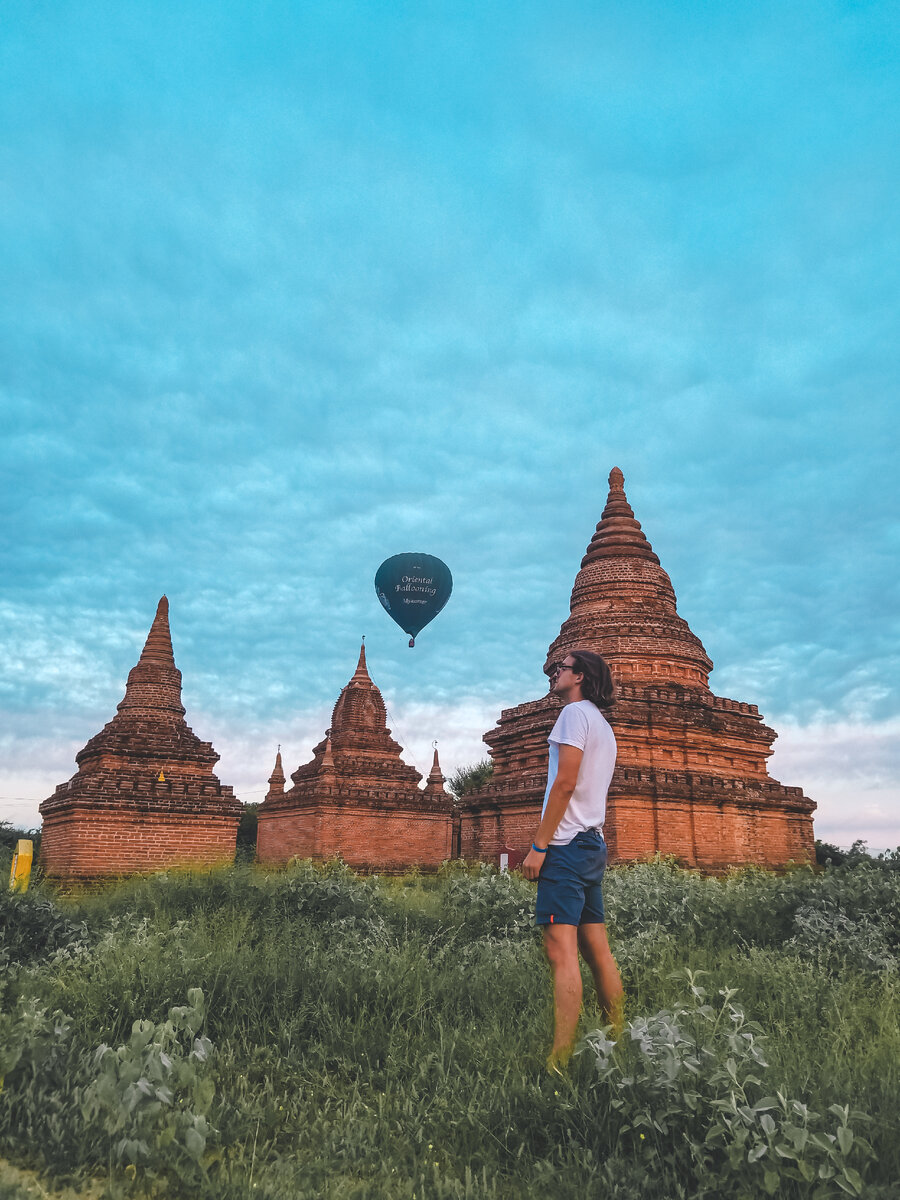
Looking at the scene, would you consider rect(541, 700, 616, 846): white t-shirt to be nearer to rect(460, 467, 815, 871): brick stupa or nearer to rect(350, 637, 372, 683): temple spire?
rect(460, 467, 815, 871): brick stupa

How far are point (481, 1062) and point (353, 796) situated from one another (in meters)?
17.8

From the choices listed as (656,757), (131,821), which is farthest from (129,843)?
(656,757)

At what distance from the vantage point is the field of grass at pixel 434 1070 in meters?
2.93

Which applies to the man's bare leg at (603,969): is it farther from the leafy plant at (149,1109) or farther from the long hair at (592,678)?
the leafy plant at (149,1109)

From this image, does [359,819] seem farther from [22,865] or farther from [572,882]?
[572,882]

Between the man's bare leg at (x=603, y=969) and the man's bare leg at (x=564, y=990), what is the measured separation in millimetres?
237

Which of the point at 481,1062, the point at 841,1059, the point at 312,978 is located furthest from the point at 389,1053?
the point at 841,1059

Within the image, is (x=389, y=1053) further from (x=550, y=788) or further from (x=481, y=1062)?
(x=550, y=788)

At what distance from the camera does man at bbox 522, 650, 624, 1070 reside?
396cm

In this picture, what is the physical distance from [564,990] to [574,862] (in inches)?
22.4

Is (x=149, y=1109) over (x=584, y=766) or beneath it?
beneath

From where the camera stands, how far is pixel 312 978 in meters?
5.36

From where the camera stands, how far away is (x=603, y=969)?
4.23 meters

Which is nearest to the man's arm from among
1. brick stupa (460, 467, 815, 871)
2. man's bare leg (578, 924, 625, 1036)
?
man's bare leg (578, 924, 625, 1036)
